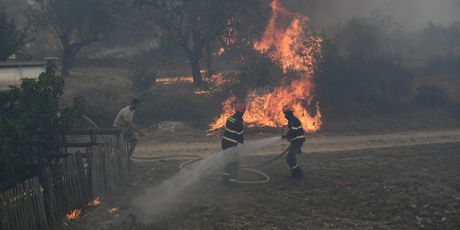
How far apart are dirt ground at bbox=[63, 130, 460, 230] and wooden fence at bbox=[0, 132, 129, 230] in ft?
1.33

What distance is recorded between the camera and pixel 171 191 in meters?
12.0

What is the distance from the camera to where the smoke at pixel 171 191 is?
10445 mm

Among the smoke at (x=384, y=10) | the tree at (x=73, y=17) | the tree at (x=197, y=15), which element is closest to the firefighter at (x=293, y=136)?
the tree at (x=197, y=15)

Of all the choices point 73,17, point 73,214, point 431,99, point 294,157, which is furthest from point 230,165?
point 73,17

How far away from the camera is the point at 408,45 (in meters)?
39.8

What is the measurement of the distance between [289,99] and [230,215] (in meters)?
13.6

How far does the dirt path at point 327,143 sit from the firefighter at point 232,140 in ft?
12.9

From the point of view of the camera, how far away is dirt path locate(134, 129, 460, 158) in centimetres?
1731

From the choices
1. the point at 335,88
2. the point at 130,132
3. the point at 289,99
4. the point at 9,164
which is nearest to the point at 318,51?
the point at 335,88

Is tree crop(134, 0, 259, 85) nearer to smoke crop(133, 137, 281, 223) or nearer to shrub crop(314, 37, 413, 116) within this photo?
shrub crop(314, 37, 413, 116)

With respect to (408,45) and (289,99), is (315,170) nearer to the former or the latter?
(289,99)

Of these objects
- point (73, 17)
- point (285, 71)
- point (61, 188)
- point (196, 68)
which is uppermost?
point (73, 17)

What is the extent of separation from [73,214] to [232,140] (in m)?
4.59

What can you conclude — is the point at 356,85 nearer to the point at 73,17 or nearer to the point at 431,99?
the point at 431,99
